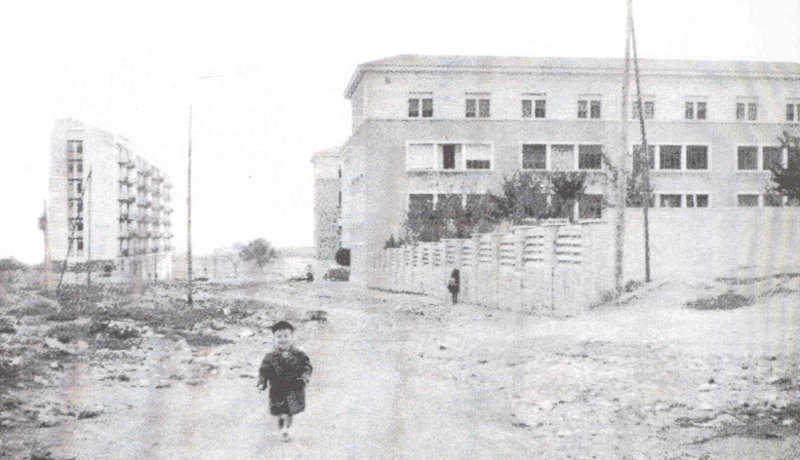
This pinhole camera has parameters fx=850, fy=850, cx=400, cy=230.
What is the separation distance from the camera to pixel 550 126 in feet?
169

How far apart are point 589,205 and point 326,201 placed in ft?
141

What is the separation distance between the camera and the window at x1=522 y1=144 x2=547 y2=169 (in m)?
51.1

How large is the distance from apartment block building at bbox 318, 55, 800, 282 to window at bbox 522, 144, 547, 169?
70 mm

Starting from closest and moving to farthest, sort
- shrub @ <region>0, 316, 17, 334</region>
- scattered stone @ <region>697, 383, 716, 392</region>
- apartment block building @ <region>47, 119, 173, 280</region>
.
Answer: scattered stone @ <region>697, 383, 716, 392</region> < shrub @ <region>0, 316, 17, 334</region> < apartment block building @ <region>47, 119, 173, 280</region>

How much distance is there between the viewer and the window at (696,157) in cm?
5159

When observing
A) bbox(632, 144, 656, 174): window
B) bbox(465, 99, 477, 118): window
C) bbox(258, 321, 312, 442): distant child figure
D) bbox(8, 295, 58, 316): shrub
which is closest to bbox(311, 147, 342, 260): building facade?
bbox(465, 99, 477, 118): window

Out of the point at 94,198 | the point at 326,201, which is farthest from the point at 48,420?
the point at 94,198

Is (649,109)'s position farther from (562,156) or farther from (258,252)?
(258,252)

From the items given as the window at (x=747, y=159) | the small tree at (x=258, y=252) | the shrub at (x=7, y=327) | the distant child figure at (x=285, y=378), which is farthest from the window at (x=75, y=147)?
the distant child figure at (x=285, y=378)

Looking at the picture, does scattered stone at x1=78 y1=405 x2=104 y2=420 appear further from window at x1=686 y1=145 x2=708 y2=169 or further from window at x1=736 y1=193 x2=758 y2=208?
window at x1=736 y1=193 x2=758 y2=208

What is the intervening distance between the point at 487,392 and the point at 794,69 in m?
47.6

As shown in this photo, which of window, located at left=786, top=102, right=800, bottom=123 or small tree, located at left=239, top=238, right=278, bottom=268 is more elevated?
window, located at left=786, top=102, right=800, bottom=123

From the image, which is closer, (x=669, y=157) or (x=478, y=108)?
(x=669, y=157)

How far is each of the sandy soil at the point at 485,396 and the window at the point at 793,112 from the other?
39.5 metres
